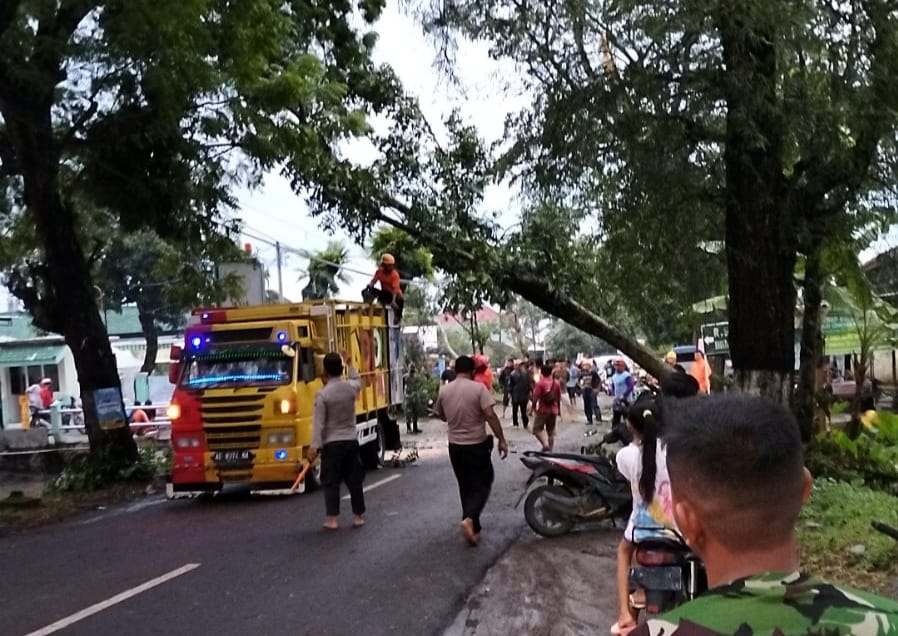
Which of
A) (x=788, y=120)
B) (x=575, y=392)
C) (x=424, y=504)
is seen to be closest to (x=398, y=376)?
(x=424, y=504)

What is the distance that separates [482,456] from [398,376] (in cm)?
898

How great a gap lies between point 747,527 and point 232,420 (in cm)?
1268

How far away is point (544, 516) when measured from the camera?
1060 centimetres

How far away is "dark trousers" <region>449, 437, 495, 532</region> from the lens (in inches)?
393

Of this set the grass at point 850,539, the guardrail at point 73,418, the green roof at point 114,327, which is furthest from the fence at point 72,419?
the grass at point 850,539

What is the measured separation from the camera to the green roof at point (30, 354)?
128ft

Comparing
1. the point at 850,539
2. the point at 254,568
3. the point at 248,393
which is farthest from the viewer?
the point at 248,393

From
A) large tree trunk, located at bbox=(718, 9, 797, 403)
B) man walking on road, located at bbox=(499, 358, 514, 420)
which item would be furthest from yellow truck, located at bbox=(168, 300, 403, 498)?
man walking on road, located at bbox=(499, 358, 514, 420)

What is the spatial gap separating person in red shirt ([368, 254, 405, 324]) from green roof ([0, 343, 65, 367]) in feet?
81.7

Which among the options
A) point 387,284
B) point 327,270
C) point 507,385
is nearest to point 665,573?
point 387,284

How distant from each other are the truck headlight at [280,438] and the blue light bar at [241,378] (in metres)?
0.78

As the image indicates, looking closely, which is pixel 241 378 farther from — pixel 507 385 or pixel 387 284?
pixel 507 385

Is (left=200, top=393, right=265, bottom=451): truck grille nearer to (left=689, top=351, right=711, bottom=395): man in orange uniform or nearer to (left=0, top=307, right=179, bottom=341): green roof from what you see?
(left=689, top=351, right=711, bottom=395): man in orange uniform

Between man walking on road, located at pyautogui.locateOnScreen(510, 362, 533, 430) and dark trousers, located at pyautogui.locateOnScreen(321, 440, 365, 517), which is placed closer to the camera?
dark trousers, located at pyautogui.locateOnScreen(321, 440, 365, 517)
